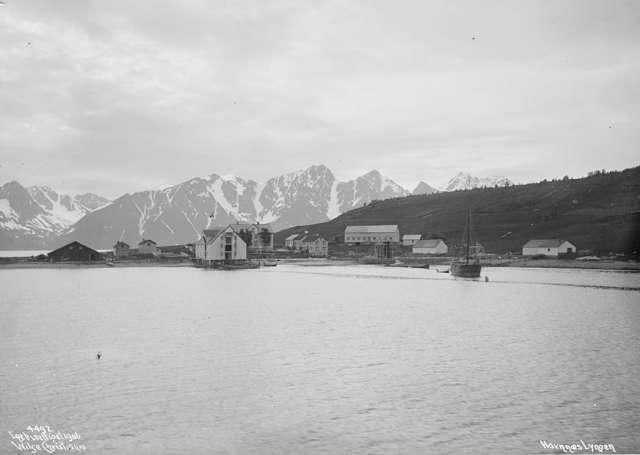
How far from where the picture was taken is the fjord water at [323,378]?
69.9 ft

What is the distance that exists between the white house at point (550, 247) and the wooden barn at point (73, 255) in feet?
396

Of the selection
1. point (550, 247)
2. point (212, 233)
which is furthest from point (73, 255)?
point (550, 247)

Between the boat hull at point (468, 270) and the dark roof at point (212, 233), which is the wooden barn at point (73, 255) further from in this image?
the boat hull at point (468, 270)

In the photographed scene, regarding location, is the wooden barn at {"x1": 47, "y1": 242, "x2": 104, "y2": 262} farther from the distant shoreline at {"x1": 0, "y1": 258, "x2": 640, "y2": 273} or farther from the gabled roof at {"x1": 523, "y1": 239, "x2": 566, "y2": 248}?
the gabled roof at {"x1": 523, "y1": 239, "x2": 566, "y2": 248}

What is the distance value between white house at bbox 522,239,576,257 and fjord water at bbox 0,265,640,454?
109 metres

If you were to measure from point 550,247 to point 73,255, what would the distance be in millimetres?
130114

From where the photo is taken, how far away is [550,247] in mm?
164500

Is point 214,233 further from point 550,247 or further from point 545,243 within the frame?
point 550,247

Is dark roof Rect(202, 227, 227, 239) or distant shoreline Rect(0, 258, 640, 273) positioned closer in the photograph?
distant shoreline Rect(0, 258, 640, 273)

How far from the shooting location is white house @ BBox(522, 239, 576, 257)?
16325cm

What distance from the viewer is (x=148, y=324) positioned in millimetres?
49344

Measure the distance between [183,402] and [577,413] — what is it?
15.5 m

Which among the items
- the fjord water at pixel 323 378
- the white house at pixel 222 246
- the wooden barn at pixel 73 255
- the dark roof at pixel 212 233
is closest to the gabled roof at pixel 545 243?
the white house at pixel 222 246

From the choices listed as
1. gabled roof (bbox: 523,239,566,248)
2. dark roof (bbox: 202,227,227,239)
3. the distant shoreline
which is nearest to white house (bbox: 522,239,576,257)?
gabled roof (bbox: 523,239,566,248)
